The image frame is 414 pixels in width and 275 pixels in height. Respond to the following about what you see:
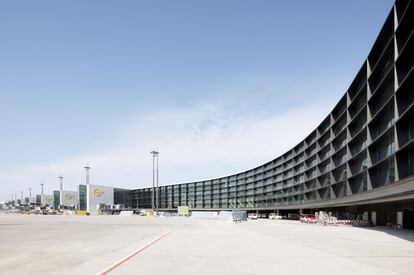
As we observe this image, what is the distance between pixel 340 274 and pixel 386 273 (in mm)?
1660

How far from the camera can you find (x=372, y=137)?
57.0 meters

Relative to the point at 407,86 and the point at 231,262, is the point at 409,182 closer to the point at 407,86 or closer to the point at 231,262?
the point at 407,86

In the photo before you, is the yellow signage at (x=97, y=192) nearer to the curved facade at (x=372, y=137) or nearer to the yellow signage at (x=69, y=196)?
the yellow signage at (x=69, y=196)

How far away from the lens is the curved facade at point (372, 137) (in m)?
42.7

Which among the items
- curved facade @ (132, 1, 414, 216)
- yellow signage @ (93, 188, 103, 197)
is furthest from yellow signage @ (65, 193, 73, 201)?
curved facade @ (132, 1, 414, 216)

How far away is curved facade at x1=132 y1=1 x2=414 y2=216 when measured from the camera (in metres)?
42.7

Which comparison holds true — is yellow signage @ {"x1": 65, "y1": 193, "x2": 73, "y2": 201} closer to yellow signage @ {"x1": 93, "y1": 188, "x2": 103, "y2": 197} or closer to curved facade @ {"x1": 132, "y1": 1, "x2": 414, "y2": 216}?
yellow signage @ {"x1": 93, "y1": 188, "x2": 103, "y2": 197}

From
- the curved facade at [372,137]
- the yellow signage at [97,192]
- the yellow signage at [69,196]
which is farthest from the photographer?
the yellow signage at [69,196]

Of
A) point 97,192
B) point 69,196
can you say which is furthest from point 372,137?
point 69,196

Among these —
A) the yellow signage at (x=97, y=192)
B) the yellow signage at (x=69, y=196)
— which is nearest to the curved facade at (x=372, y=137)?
the yellow signage at (x=97, y=192)

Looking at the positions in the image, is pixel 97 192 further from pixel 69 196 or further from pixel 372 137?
pixel 372 137

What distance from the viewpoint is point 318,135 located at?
103 meters

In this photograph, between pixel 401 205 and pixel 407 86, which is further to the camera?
pixel 401 205

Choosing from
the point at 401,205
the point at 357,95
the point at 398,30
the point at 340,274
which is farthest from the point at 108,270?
the point at 357,95
